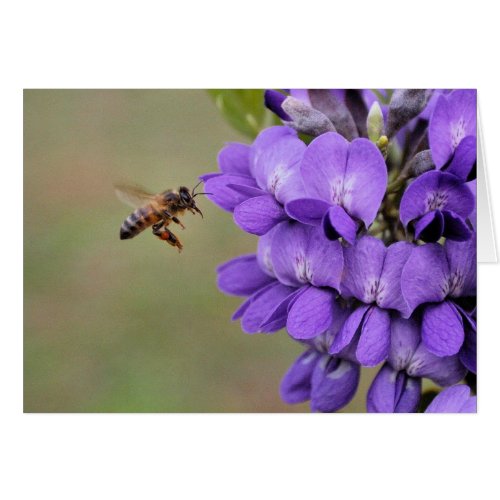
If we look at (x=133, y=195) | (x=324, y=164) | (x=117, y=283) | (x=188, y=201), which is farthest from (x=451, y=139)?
(x=117, y=283)

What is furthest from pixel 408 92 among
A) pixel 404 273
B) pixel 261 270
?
pixel 261 270

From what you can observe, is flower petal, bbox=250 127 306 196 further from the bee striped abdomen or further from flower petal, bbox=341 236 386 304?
the bee striped abdomen

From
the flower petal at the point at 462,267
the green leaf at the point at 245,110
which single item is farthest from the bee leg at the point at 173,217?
the flower petal at the point at 462,267

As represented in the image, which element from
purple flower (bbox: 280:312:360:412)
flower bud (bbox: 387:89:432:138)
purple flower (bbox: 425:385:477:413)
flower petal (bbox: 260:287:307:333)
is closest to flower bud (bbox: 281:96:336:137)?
flower bud (bbox: 387:89:432:138)
